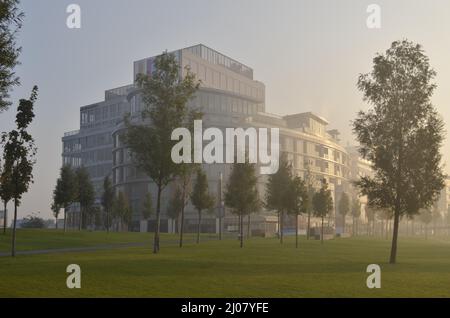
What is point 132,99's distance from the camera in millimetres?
120688

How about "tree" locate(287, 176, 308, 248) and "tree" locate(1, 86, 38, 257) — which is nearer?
"tree" locate(1, 86, 38, 257)

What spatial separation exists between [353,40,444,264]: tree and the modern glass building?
6928cm

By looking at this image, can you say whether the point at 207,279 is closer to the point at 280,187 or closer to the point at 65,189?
the point at 280,187

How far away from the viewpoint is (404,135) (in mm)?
33219

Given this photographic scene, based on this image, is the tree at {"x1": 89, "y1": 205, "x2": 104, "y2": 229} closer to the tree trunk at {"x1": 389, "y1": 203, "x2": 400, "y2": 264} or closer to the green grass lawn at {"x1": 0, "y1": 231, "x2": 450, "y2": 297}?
the green grass lawn at {"x1": 0, "y1": 231, "x2": 450, "y2": 297}

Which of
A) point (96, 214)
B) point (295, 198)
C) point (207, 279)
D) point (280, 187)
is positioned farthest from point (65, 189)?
point (207, 279)

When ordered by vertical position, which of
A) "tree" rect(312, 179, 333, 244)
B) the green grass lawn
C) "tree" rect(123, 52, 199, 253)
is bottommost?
the green grass lawn

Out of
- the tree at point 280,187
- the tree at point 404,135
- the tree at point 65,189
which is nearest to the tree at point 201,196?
the tree at point 280,187

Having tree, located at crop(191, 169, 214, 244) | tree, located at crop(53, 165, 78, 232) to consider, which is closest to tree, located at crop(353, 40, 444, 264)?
tree, located at crop(191, 169, 214, 244)

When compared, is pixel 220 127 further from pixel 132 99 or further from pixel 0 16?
pixel 0 16

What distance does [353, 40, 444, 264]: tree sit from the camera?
3272 cm

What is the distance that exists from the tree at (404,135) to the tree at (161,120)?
13.7 metres

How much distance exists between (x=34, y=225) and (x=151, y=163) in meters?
61.3

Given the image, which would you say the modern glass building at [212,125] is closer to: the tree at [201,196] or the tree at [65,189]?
the tree at [65,189]
